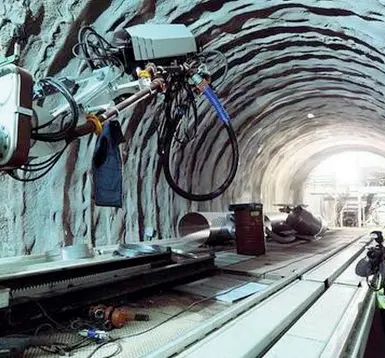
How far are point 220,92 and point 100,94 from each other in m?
2.21

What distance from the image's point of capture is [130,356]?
4.17 feet

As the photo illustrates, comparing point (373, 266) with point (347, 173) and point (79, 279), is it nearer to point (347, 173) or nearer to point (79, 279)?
point (79, 279)

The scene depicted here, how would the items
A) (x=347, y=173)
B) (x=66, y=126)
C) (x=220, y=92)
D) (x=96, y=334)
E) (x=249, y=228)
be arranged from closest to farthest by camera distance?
(x=96, y=334)
(x=66, y=126)
(x=249, y=228)
(x=220, y=92)
(x=347, y=173)

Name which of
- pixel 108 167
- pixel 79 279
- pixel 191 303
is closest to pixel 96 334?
pixel 79 279

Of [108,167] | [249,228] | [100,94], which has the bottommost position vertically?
[249,228]

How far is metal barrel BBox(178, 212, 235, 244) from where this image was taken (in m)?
3.75

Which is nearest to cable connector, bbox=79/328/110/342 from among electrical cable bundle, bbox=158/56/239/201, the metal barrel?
electrical cable bundle, bbox=158/56/239/201

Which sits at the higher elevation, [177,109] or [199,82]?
[199,82]

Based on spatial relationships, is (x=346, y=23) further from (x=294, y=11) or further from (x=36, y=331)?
(x=36, y=331)

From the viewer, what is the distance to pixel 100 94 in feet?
7.24

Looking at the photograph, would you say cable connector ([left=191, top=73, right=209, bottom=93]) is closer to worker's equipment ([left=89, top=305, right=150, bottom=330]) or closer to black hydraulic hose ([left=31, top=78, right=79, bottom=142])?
black hydraulic hose ([left=31, top=78, right=79, bottom=142])

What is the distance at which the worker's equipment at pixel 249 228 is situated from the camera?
3.10m

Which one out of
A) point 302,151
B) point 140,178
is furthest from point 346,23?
point 302,151

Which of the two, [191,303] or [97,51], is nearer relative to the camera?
[191,303]
